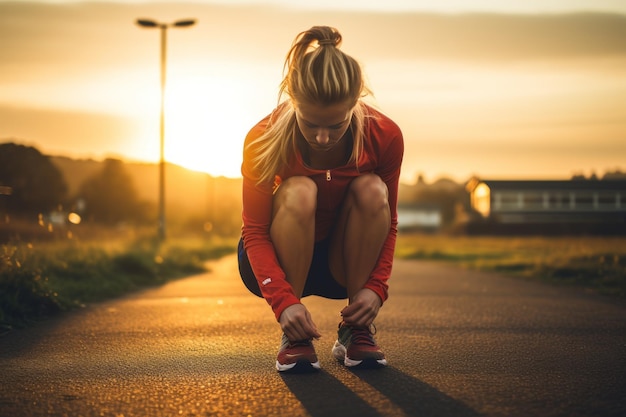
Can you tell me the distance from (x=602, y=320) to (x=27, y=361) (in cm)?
375

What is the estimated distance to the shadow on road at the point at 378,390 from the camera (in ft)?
7.70

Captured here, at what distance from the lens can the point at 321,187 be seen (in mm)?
3338

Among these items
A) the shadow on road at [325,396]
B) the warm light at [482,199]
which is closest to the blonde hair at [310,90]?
the shadow on road at [325,396]

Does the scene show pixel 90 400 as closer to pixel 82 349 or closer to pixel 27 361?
pixel 27 361

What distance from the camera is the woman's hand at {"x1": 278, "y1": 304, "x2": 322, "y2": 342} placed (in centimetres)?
300

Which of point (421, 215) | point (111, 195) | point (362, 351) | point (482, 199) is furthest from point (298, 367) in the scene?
point (421, 215)

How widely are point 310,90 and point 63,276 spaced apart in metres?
5.91

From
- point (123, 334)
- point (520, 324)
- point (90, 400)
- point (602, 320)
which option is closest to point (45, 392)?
point (90, 400)

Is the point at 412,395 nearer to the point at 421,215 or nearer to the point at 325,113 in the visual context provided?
the point at 325,113

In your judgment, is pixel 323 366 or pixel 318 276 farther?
pixel 318 276

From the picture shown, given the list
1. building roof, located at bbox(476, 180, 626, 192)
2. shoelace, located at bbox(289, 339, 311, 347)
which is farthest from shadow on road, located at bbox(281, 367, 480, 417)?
building roof, located at bbox(476, 180, 626, 192)

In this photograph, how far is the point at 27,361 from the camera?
137 inches

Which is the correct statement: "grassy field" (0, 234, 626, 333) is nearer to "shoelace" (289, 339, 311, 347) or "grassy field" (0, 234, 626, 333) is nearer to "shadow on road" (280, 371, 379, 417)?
"shoelace" (289, 339, 311, 347)

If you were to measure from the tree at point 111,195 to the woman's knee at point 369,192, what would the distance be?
226 feet
